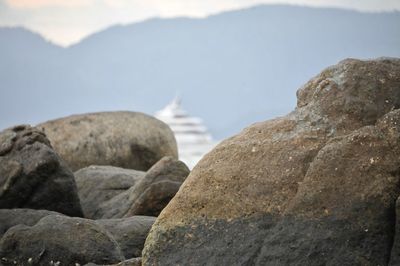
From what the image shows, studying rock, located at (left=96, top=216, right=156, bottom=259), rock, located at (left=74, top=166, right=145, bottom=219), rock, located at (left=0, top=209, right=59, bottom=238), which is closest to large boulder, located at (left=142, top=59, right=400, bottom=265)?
rock, located at (left=96, top=216, right=156, bottom=259)

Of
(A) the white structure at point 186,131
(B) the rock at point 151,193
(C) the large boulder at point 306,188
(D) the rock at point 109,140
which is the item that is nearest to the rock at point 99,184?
(B) the rock at point 151,193

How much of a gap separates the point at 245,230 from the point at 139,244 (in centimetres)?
295

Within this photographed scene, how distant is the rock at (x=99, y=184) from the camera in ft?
44.3

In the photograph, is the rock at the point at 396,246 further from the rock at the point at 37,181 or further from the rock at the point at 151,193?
the rock at the point at 37,181

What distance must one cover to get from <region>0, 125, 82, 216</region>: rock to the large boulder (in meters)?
4.18

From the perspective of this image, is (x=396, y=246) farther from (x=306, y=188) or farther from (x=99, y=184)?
(x=99, y=184)

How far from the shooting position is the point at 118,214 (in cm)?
1243

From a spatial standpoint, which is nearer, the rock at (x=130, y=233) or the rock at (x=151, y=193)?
the rock at (x=130, y=233)

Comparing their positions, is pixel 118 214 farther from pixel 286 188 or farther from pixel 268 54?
pixel 268 54

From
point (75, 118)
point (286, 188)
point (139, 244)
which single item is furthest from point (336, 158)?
point (75, 118)

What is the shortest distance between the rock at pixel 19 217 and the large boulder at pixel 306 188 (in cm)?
315

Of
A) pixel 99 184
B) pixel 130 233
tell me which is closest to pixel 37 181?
pixel 130 233

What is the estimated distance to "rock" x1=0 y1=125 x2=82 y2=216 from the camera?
11609 mm

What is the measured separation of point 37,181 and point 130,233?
→ 6.74ft
